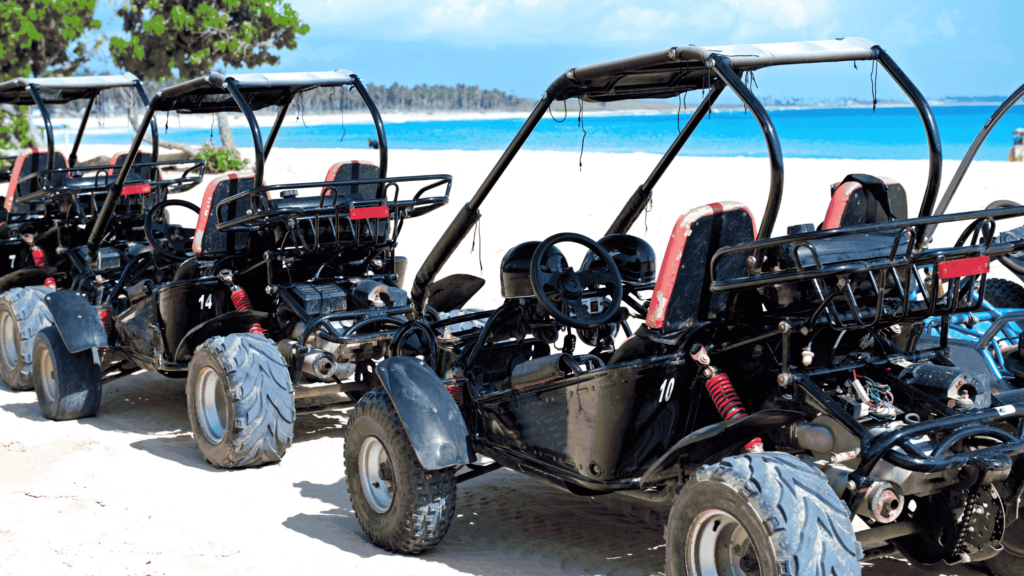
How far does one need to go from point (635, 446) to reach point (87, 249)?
6235mm

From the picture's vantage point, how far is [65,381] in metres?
7.79

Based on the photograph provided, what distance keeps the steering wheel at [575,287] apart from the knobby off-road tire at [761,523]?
3.93 feet

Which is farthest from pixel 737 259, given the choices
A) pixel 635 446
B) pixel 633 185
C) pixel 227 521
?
pixel 633 185

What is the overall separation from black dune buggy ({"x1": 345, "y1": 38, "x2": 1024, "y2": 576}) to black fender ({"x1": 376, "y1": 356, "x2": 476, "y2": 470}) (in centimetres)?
1

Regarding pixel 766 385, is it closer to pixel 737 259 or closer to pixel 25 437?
pixel 737 259

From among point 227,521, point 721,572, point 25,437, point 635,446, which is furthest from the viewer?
point 25,437

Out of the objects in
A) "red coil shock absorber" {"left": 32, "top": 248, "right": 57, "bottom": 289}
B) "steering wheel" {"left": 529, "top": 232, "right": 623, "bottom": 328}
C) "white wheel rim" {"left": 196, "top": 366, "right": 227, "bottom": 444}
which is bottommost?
"white wheel rim" {"left": 196, "top": 366, "right": 227, "bottom": 444}

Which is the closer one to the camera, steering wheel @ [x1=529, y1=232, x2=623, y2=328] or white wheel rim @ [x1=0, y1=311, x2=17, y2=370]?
steering wheel @ [x1=529, y1=232, x2=623, y2=328]

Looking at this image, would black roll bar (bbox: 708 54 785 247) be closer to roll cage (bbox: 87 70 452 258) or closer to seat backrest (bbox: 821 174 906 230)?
seat backrest (bbox: 821 174 906 230)

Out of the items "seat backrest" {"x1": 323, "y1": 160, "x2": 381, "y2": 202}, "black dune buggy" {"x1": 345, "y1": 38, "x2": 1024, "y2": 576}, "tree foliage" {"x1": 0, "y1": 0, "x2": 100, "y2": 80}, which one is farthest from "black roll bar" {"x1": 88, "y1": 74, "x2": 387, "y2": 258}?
"tree foliage" {"x1": 0, "y1": 0, "x2": 100, "y2": 80}

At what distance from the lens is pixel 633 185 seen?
2003 centimetres

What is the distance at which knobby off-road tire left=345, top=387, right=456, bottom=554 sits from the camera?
4844 millimetres

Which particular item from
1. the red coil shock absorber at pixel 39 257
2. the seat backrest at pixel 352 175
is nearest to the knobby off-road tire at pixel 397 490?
the seat backrest at pixel 352 175

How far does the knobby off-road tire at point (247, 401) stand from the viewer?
6.28 meters
